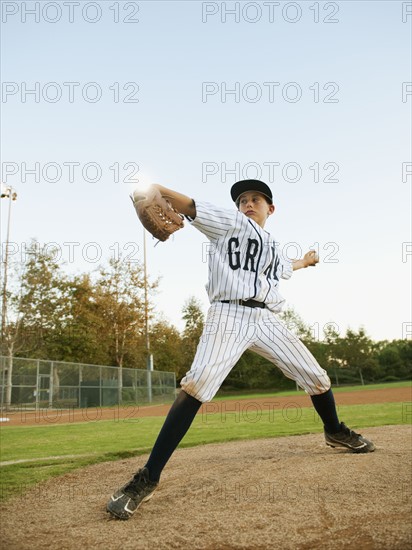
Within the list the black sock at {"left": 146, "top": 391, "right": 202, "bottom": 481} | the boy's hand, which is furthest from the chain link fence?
the black sock at {"left": 146, "top": 391, "right": 202, "bottom": 481}

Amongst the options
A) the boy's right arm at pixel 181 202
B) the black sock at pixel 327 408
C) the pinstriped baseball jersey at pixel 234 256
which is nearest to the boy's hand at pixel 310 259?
the pinstriped baseball jersey at pixel 234 256

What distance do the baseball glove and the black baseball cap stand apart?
873mm

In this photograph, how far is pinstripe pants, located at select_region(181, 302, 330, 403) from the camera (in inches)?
105

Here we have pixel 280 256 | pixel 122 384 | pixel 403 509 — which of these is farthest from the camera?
pixel 122 384

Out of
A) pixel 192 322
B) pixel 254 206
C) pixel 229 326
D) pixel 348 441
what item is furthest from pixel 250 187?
pixel 192 322

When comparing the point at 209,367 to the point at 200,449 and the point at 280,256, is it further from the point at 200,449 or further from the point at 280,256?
the point at 200,449

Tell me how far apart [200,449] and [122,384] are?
1819 centimetres

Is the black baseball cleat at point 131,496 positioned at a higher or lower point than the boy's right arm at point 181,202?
lower

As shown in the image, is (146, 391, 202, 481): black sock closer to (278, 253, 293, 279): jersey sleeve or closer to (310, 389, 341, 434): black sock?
(310, 389, 341, 434): black sock

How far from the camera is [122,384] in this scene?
22.3 meters

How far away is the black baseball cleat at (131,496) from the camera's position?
2412 millimetres

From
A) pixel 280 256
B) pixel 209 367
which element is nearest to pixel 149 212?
pixel 209 367

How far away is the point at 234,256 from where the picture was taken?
115 inches

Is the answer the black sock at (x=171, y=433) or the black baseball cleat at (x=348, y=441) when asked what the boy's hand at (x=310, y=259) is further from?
the black sock at (x=171, y=433)
